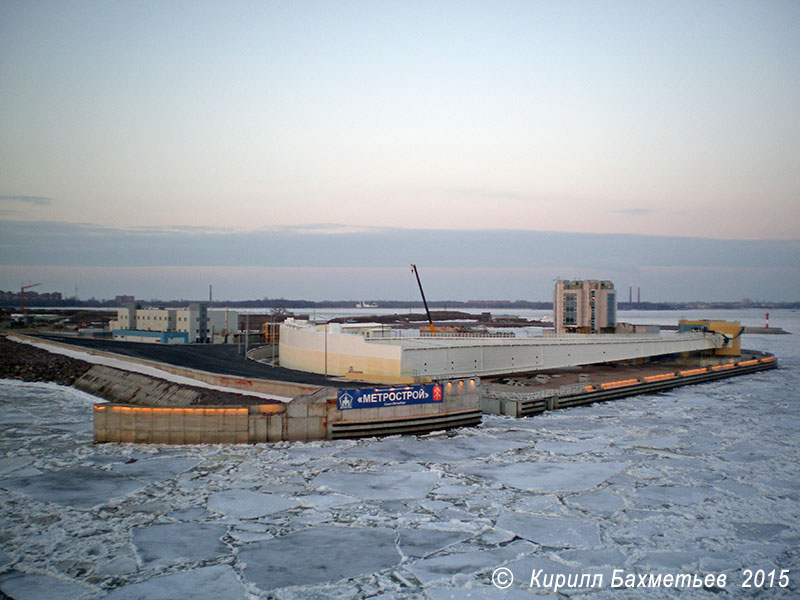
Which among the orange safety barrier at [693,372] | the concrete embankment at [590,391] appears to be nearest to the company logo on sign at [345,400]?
the concrete embankment at [590,391]

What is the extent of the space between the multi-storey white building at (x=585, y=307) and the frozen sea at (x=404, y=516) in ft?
112

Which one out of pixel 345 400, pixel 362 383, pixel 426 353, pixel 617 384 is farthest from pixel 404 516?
pixel 617 384

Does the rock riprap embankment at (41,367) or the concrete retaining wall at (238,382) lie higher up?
the concrete retaining wall at (238,382)

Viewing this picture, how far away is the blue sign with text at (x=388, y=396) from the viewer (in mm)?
28281

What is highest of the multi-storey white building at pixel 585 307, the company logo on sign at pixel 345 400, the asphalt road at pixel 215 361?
the multi-storey white building at pixel 585 307

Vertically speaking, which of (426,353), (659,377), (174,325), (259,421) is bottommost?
(659,377)

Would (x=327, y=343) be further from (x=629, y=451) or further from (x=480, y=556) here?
(x=480, y=556)

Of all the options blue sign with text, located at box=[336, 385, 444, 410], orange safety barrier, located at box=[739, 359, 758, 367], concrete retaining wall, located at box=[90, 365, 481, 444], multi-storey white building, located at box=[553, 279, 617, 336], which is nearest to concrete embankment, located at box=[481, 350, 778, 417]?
orange safety barrier, located at box=[739, 359, 758, 367]

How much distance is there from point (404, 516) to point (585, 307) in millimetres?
51025

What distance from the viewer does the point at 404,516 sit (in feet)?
57.5

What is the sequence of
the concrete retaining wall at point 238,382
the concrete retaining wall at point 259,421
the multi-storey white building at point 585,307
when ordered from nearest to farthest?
the concrete retaining wall at point 259,421
the concrete retaining wall at point 238,382
the multi-storey white building at point 585,307

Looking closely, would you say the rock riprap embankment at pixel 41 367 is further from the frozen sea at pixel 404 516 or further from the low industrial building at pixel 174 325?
the frozen sea at pixel 404 516

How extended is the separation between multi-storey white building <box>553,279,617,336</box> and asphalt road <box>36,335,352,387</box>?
33.7 metres

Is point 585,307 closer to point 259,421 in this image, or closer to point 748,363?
point 748,363
